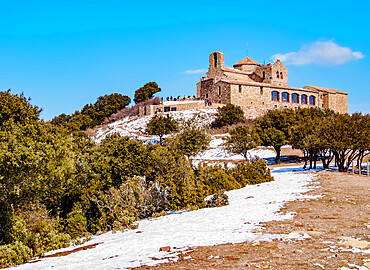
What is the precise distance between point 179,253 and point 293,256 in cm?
216

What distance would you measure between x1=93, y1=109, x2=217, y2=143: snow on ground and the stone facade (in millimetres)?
6686

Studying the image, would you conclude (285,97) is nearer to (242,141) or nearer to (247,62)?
(247,62)

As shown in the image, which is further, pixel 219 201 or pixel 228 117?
pixel 228 117

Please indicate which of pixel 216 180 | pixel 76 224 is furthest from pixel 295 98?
pixel 76 224

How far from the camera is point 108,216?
43.3 ft

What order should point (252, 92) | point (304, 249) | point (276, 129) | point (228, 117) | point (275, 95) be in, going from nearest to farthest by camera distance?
point (304, 249), point (276, 129), point (228, 117), point (252, 92), point (275, 95)

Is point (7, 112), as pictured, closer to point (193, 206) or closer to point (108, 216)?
point (108, 216)

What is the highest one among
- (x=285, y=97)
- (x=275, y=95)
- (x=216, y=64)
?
(x=216, y=64)

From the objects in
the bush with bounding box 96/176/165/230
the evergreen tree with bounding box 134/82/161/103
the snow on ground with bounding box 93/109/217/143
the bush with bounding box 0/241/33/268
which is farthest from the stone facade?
the bush with bounding box 0/241/33/268

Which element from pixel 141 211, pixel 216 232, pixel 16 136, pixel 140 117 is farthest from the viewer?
pixel 140 117

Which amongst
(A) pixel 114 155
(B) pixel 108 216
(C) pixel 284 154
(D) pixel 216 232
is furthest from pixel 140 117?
(D) pixel 216 232

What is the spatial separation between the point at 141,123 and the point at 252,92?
2505cm

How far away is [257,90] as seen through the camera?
73.4 meters

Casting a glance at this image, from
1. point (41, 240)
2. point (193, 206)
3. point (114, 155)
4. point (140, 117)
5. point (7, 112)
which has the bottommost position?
point (41, 240)
